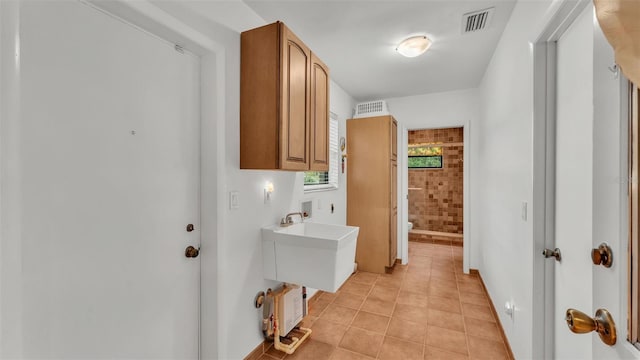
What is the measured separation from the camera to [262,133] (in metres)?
1.60

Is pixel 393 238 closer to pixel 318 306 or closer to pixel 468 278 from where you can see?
pixel 468 278

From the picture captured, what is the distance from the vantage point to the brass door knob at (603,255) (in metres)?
0.60

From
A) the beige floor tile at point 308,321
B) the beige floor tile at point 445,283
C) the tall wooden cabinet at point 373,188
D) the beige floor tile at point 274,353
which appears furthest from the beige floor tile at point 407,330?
the tall wooden cabinet at point 373,188

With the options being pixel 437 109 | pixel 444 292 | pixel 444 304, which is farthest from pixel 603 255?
pixel 437 109

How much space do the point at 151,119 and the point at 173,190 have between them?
0.38m

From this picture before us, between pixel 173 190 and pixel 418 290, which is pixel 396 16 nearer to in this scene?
pixel 173 190

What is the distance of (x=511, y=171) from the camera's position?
186cm

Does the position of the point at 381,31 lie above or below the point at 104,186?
above

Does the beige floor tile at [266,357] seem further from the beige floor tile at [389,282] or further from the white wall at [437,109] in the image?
the white wall at [437,109]

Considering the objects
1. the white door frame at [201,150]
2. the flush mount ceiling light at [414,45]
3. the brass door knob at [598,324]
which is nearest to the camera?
the brass door knob at [598,324]

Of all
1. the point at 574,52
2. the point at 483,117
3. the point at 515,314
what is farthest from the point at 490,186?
the point at 574,52

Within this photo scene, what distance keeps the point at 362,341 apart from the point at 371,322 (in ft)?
0.94

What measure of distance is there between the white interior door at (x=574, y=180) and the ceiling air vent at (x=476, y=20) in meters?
0.71

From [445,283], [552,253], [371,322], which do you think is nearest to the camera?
[552,253]
